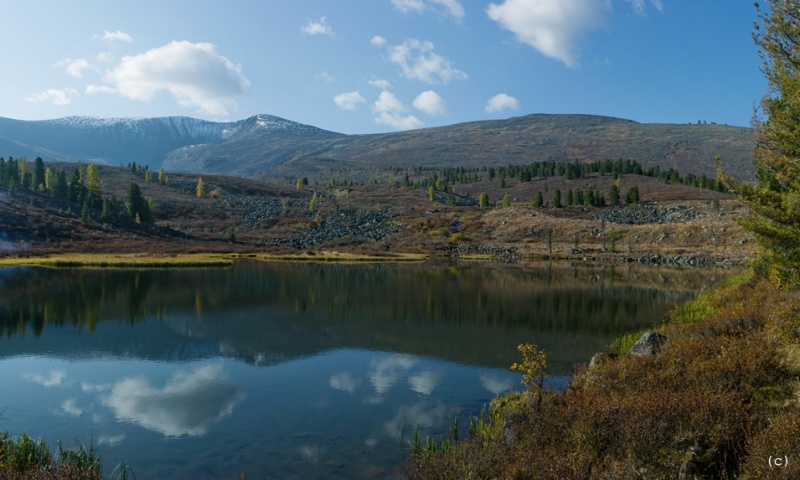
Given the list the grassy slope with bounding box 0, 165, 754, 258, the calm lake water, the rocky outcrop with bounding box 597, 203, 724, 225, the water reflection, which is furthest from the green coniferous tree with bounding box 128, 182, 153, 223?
the rocky outcrop with bounding box 597, 203, 724, 225

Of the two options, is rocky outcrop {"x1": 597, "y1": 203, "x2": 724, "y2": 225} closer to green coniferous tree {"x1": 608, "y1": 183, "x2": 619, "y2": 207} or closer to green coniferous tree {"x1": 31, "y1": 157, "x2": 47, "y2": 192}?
green coniferous tree {"x1": 608, "y1": 183, "x2": 619, "y2": 207}

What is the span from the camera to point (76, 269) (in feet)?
227

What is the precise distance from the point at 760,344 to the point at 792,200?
15.1 feet

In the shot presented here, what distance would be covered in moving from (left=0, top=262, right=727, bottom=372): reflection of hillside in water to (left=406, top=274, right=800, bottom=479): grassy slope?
36.6 feet

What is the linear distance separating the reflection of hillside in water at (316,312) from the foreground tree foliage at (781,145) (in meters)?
10.5

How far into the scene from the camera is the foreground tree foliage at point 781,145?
1569 centimetres

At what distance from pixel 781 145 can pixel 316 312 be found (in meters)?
31.3

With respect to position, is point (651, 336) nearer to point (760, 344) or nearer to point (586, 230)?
point (760, 344)

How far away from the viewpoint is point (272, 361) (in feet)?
82.0

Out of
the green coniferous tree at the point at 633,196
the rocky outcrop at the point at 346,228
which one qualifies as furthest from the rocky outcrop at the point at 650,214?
the rocky outcrop at the point at 346,228

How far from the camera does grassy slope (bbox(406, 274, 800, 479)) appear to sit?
8.52 meters

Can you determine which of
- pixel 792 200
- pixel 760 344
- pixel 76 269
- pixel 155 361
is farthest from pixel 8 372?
pixel 76 269

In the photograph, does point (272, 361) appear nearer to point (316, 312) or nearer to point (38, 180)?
point (316, 312)

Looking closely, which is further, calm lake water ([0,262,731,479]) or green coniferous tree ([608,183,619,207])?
green coniferous tree ([608,183,619,207])
